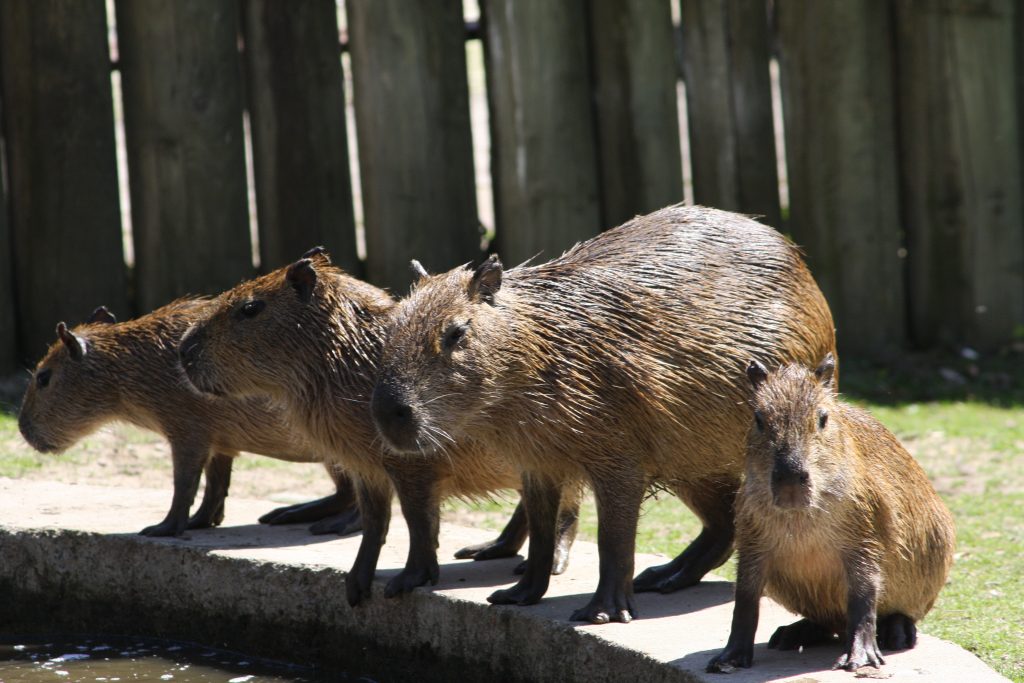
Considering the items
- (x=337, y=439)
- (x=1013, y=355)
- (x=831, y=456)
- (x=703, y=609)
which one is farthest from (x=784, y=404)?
(x=1013, y=355)

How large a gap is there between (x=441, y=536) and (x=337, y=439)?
0.94 m

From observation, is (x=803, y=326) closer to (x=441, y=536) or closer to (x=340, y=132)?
(x=441, y=536)

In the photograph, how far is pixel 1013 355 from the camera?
27.7 ft

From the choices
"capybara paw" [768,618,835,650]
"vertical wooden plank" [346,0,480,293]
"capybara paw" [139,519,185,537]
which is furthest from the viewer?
"vertical wooden plank" [346,0,480,293]

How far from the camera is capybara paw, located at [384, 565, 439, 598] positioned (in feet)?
14.9

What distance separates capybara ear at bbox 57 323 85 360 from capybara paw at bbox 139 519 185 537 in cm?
83

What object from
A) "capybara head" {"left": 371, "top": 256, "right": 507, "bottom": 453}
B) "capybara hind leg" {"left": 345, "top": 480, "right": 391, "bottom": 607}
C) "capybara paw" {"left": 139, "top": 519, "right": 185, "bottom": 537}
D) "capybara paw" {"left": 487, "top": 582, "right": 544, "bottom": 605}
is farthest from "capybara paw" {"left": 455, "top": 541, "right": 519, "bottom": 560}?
"capybara paw" {"left": 139, "top": 519, "right": 185, "bottom": 537}

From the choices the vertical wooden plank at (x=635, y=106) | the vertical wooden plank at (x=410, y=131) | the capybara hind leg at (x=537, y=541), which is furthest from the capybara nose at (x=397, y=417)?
the vertical wooden plank at (x=635, y=106)

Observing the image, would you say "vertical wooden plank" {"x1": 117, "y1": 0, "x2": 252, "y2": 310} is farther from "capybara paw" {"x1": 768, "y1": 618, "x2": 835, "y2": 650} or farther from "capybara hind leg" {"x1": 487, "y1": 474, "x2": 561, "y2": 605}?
"capybara paw" {"x1": 768, "y1": 618, "x2": 835, "y2": 650}

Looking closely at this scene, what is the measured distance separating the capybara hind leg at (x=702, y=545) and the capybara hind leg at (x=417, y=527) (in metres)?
0.68

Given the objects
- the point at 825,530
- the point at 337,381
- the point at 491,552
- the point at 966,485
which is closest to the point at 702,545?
the point at 491,552

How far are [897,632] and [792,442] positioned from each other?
0.68 m

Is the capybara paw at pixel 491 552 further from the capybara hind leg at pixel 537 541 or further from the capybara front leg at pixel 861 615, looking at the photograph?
the capybara front leg at pixel 861 615

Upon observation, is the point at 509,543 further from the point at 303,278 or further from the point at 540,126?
the point at 540,126
